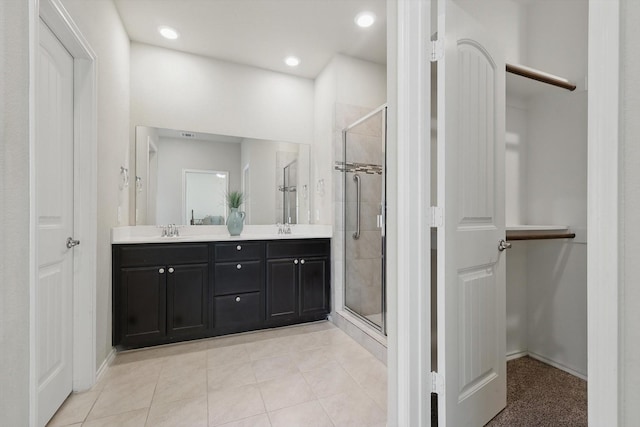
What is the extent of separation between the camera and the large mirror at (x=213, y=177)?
9.68ft

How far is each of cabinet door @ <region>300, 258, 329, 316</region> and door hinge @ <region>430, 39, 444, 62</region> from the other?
7.17 ft

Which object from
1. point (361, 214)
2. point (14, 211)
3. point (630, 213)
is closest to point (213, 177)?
point (361, 214)

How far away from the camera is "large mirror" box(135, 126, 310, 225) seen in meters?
2.95

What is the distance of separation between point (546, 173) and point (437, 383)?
1.85 metres

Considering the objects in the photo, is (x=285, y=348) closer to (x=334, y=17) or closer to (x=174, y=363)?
(x=174, y=363)

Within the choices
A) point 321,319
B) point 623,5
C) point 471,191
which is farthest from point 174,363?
point 623,5

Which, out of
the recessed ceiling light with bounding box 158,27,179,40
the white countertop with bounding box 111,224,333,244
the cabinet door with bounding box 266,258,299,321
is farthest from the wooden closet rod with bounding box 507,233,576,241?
the recessed ceiling light with bounding box 158,27,179,40

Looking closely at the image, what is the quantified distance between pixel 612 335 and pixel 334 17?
283cm

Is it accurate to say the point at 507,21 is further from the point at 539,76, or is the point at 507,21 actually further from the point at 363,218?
the point at 363,218

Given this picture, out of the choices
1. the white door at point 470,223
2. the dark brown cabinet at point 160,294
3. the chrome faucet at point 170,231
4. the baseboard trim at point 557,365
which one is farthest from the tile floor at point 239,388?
the baseboard trim at point 557,365

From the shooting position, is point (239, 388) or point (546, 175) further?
point (546, 175)

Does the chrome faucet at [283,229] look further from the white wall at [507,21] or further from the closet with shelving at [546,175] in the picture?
the white wall at [507,21]

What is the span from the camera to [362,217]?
3.09 meters

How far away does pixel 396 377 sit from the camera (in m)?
1.35
